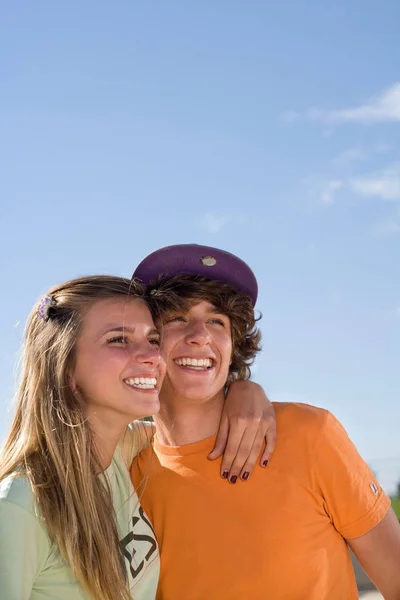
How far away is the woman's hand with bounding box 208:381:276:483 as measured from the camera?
10.2 feet

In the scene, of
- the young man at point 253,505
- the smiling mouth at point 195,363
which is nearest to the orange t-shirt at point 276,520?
the young man at point 253,505

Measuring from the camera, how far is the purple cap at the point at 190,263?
353 centimetres

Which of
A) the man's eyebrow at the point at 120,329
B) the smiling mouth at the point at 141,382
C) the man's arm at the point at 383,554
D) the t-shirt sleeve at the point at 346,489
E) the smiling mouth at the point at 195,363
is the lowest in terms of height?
the man's arm at the point at 383,554

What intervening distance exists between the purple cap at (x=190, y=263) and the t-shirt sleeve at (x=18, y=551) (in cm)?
137

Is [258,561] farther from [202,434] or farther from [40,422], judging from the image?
[40,422]

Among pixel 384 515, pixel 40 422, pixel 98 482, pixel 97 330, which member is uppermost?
pixel 97 330

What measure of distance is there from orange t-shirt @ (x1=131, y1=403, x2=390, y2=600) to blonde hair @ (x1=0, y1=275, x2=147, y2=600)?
1.04 ft

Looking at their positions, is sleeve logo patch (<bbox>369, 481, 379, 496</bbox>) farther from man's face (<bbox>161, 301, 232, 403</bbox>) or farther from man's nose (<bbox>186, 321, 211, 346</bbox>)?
man's nose (<bbox>186, 321, 211, 346</bbox>)

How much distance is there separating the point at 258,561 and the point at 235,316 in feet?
3.65

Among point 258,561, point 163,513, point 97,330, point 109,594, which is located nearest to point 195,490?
point 163,513

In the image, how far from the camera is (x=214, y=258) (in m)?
3.53

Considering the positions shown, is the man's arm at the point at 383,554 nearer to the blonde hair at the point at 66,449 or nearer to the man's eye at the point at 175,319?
the blonde hair at the point at 66,449

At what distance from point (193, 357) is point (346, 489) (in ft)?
2.68

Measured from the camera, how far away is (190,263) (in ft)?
11.6
